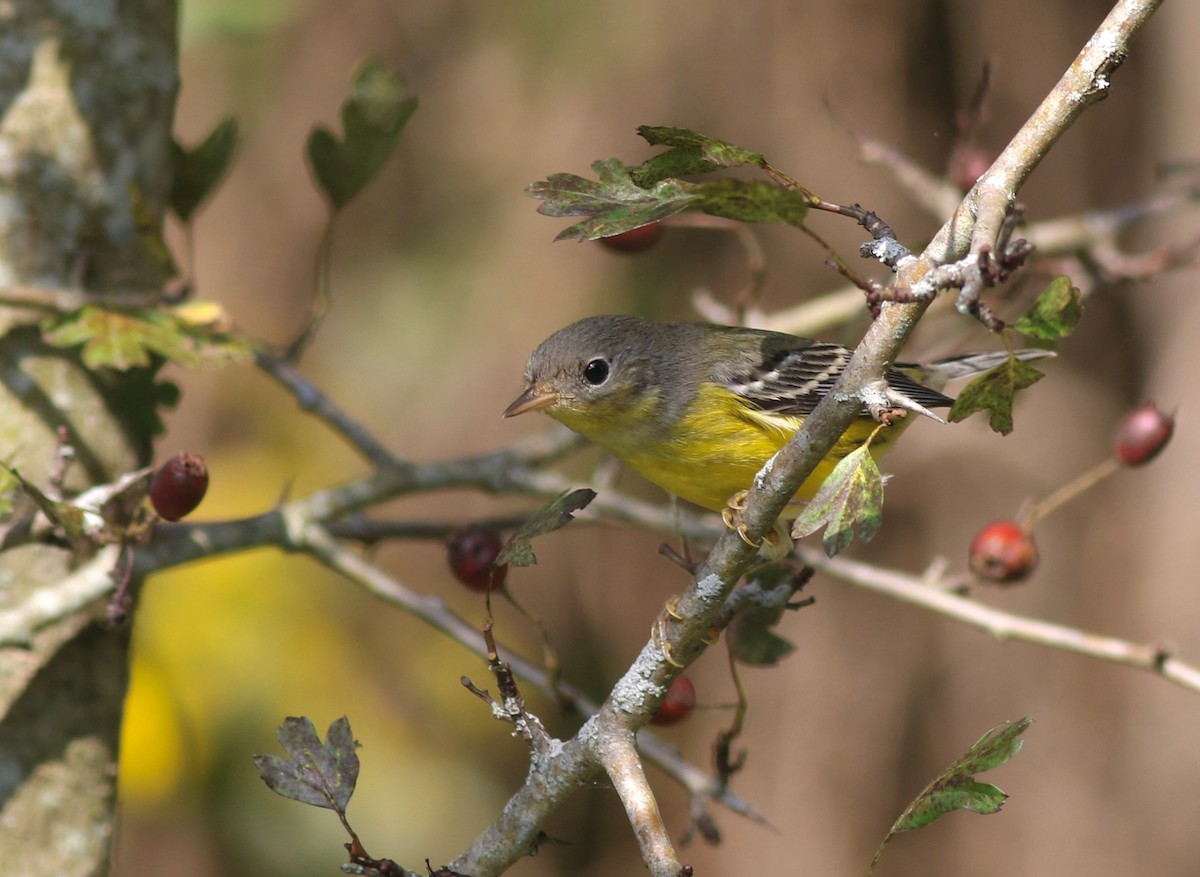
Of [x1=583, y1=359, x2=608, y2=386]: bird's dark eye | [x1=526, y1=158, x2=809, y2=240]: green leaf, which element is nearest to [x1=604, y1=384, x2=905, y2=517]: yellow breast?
[x1=583, y1=359, x2=608, y2=386]: bird's dark eye

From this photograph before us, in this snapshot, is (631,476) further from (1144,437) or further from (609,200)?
(609,200)

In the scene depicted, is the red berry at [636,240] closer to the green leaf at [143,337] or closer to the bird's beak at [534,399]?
the bird's beak at [534,399]

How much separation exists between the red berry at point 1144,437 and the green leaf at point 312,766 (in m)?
2.23

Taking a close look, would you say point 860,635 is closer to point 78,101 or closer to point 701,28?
point 701,28

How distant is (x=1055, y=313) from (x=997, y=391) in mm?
139

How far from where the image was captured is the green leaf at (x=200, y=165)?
3238mm

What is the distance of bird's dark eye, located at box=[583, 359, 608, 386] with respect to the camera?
3.25m

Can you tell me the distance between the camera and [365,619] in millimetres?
6480

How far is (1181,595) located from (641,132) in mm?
5585

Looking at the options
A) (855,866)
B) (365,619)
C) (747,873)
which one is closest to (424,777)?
(365,619)

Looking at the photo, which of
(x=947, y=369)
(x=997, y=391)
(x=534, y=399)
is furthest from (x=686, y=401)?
(x=997, y=391)

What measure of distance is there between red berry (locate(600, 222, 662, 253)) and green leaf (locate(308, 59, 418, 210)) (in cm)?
71

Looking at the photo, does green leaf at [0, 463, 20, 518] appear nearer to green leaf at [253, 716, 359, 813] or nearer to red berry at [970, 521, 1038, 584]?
green leaf at [253, 716, 359, 813]

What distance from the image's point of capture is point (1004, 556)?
122 inches
